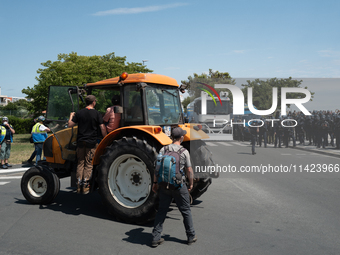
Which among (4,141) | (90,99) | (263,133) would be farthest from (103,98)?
(4,141)

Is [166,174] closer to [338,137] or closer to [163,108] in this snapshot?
[163,108]

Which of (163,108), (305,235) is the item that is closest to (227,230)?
(305,235)

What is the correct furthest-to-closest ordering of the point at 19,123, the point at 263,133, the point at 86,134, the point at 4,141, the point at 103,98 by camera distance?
the point at 19,123 → the point at 4,141 → the point at 263,133 → the point at 103,98 → the point at 86,134

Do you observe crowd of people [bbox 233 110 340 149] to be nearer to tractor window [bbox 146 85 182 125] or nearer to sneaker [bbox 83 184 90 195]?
tractor window [bbox 146 85 182 125]

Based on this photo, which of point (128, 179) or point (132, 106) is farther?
point (132, 106)

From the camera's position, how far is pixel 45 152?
6816 millimetres

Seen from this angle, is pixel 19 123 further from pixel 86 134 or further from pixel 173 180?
pixel 173 180

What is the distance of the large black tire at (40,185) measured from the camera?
21.4ft

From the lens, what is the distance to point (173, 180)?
4.36 m

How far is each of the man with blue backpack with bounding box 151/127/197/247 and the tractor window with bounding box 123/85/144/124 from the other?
1501 millimetres

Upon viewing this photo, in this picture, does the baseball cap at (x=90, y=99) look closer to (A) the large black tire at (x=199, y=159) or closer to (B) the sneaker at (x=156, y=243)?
(A) the large black tire at (x=199, y=159)

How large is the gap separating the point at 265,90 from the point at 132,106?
3.56 m

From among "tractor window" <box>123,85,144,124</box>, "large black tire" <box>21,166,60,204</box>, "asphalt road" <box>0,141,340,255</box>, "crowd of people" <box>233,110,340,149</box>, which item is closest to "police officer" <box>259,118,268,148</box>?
"crowd of people" <box>233,110,340,149</box>

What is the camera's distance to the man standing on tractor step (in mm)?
5957
